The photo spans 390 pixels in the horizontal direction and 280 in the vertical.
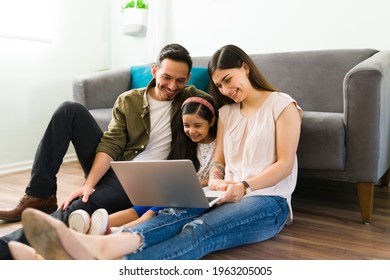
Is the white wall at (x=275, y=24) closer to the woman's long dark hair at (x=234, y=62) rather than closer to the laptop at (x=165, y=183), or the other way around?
the woman's long dark hair at (x=234, y=62)

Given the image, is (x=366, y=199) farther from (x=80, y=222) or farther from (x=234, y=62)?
(x=80, y=222)

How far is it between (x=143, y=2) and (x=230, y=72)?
1765 millimetres

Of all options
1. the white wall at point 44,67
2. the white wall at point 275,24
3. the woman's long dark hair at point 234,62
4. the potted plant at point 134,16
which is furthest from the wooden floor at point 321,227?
the potted plant at point 134,16

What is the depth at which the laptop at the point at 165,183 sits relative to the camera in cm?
114

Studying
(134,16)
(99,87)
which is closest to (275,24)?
(134,16)

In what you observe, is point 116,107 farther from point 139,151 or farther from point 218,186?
point 218,186

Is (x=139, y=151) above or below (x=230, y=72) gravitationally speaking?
below

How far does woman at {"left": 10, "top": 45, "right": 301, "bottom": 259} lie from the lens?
1.05 meters

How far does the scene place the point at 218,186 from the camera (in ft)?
4.36

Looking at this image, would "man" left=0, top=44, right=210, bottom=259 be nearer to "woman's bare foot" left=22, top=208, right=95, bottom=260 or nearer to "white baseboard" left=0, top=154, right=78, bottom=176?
"woman's bare foot" left=22, top=208, right=95, bottom=260

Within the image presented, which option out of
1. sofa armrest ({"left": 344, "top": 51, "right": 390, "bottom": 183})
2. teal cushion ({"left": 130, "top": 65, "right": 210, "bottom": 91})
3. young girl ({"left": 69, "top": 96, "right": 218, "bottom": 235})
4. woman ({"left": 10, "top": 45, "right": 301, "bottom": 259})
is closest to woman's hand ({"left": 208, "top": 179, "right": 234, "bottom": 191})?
woman ({"left": 10, "top": 45, "right": 301, "bottom": 259})

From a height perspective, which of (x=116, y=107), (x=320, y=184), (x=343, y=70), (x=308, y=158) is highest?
(x=343, y=70)
